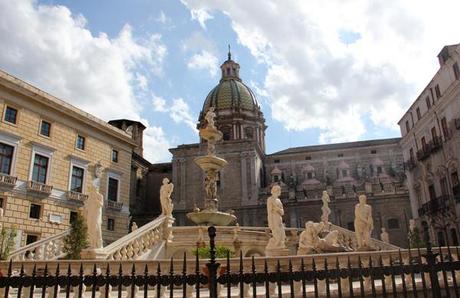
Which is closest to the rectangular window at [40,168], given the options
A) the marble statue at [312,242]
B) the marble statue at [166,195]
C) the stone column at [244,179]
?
the marble statue at [166,195]

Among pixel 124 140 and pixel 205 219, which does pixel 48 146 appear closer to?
pixel 124 140

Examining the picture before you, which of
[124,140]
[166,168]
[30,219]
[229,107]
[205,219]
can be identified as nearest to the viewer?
[205,219]

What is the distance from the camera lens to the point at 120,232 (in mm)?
30641

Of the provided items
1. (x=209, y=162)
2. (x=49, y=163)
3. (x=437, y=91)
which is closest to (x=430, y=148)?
(x=437, y=91)

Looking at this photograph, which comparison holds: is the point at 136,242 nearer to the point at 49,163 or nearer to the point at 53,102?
the point at 49,163

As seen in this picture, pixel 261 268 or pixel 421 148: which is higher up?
pixel 421 148

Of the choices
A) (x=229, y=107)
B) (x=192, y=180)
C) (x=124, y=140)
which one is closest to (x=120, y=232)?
(x=124, y=140)

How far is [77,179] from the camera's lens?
1108 inches

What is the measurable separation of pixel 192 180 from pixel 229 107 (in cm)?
1535

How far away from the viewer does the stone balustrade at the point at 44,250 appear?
16.2 meters

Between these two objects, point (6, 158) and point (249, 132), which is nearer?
point (6, 158)

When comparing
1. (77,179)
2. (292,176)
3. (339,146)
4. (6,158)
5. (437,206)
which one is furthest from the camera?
(339,146)

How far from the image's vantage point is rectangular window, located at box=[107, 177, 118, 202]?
31.0 meters

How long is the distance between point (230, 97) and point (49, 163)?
36860mm
